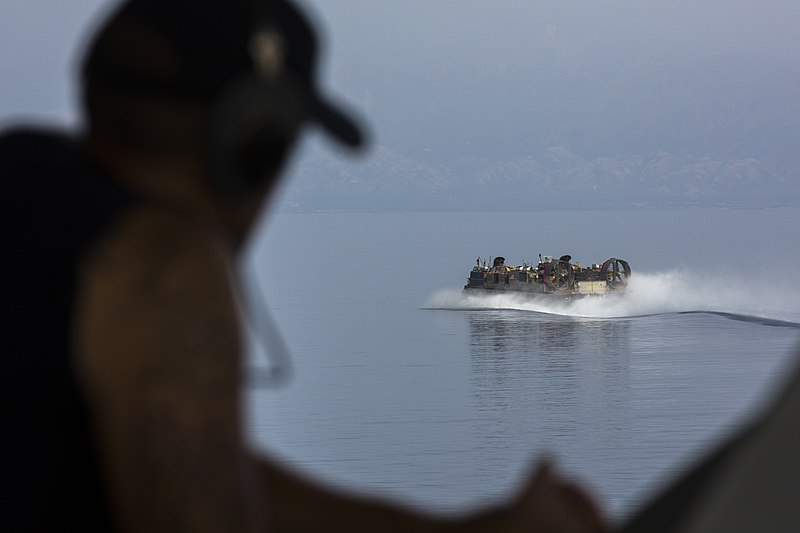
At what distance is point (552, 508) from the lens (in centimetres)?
111

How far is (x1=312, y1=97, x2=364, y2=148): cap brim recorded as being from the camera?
1.06 metres

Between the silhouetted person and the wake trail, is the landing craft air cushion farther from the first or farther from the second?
the silhouetted person

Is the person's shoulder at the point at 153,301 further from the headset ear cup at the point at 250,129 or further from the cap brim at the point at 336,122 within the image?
the cap brim at the point at 336,122

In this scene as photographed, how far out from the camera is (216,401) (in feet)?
2.84

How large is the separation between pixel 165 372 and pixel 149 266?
6 centimetres

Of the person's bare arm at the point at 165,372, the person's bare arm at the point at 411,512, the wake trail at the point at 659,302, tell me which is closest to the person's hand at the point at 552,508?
the person's bare arm at the point at 411,512

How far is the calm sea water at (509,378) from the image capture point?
50.3 ft

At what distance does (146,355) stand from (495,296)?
38.7 metres

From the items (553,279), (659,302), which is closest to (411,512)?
(553,279)

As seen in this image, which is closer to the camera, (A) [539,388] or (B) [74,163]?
(B) [74,163]

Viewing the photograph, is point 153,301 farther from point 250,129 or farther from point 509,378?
point 509,378

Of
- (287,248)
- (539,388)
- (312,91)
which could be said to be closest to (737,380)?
(539,388)

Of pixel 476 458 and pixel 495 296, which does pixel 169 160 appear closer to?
pixel 476 458

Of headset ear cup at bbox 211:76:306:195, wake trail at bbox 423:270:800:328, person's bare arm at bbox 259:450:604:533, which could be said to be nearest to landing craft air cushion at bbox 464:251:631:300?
wake trail at bbox 423:270:800:328
